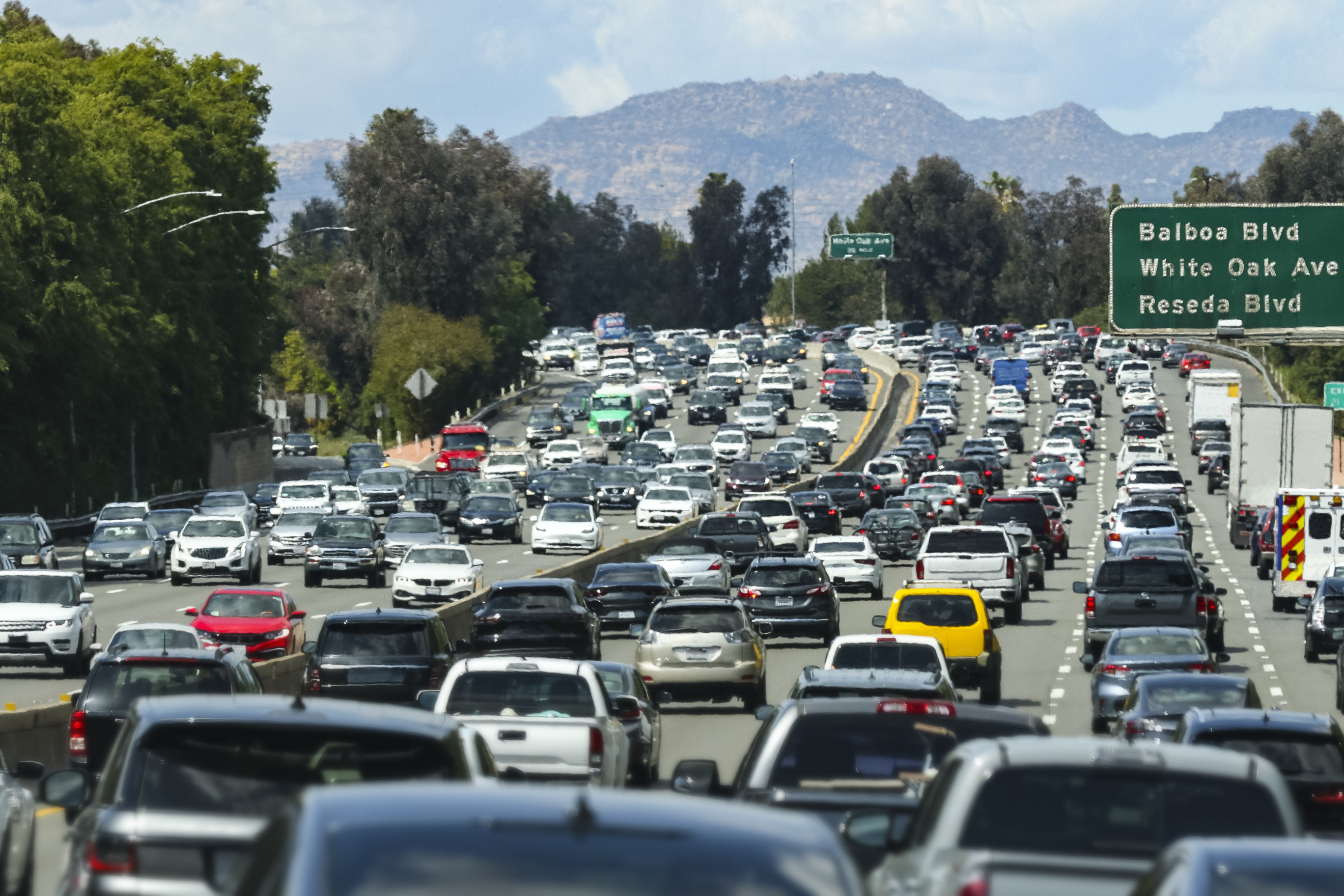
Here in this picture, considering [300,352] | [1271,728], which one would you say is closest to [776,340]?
[300,352]

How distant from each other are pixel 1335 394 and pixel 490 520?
31991 millimetres

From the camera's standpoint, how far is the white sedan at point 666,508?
5862cm

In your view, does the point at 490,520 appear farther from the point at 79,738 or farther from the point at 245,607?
the point at 79,738

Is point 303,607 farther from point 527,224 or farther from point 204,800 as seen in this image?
point 527,224

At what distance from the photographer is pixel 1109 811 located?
315 inches

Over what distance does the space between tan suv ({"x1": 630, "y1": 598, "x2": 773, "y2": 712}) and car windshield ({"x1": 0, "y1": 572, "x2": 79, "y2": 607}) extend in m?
8.34

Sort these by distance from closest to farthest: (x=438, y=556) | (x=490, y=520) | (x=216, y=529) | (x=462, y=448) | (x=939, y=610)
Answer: (x=939, y=610) < (x=438, y=556) < (x=216, y=529) < (x=490, y=520) < (x=462, y=448)

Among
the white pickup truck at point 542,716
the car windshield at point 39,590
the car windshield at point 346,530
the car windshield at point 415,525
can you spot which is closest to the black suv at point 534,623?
the car windshield at point 39,590

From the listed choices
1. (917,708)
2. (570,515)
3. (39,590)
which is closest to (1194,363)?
(570,515)

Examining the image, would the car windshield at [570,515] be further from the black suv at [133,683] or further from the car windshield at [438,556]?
the black suv at [133,683]

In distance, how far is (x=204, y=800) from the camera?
827cm

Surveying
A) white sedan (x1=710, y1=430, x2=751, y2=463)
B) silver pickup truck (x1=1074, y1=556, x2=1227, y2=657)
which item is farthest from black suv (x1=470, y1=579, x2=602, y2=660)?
white sedan (x1=710, y1=430, x2=751, y2=463)

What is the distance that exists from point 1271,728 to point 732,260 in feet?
585

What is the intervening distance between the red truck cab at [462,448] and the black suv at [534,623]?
49.4m
